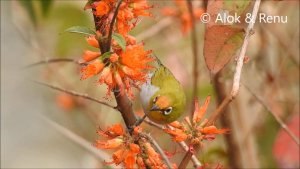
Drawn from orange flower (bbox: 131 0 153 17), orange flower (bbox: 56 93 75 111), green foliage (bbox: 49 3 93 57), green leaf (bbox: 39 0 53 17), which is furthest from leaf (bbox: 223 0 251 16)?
orange flower (bbox: 56 93 75 111)

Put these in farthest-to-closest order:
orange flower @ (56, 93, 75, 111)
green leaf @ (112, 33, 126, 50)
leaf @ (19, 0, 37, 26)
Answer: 1. orange flower @ (56, 93, 75, 111)
2. leaf @ (19, 0, 37, 26)
3. green leaf @ (112, 33, 126, 50)

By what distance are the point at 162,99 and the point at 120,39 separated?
0.11 m

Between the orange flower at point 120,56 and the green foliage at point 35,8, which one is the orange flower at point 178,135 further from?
the green foliage at point 35,8

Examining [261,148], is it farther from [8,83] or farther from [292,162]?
[8,83]

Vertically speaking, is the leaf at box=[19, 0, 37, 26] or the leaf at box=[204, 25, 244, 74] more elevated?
the leaf at box=[204, 25, 244, 74]

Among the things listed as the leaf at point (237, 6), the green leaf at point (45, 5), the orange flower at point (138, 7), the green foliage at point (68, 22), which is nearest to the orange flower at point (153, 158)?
the orange flower at point (138, 7)

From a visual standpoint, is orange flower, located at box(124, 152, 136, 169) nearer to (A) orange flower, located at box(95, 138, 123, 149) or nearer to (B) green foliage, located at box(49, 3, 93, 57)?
(A) orange flower, located at box(95, 138, 123, 149)

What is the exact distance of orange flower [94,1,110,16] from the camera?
96 cm

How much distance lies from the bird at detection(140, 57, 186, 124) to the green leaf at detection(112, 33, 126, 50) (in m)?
0.09

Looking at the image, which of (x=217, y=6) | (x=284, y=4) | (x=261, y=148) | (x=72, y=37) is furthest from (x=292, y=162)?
(x=217, y=6)

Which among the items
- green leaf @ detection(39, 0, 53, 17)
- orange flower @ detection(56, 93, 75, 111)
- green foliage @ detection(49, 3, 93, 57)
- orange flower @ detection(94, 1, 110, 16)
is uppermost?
orange flower @ detection(94, 1, 110, 16)

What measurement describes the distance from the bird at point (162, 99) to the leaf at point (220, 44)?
114 mm

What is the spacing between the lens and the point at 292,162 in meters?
2.33

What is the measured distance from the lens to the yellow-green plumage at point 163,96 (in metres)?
0.97
